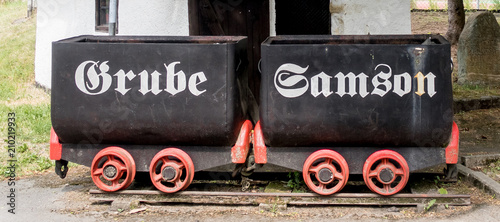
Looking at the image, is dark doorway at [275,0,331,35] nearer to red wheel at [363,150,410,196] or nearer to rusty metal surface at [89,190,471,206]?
red wheel at [363,150,410,196]

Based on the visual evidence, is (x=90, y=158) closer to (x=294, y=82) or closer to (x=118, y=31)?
(x=294, y=82)

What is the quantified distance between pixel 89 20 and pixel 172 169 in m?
5.97

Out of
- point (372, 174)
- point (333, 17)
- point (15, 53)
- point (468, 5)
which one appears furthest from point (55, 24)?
point (468, 5)

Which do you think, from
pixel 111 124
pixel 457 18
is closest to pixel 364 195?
pixel 111 124

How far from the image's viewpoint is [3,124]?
9.24 meters

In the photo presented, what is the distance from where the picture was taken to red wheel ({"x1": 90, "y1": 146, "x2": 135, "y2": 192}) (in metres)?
5.51

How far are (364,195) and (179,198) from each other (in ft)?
5.43

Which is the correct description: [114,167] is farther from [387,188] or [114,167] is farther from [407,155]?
[407,155]

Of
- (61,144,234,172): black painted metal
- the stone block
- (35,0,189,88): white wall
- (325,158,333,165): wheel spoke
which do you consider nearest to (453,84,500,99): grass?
the stone block

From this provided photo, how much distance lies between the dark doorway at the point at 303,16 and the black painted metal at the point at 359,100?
362cm

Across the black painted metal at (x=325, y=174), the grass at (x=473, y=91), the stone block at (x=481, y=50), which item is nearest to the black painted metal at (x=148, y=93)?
the black painted metal at (x=325, y=174)

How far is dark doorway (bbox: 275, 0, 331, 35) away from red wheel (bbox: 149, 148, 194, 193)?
3870mm

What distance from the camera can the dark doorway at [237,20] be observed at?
8750 mm

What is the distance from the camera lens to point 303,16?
891 cm
